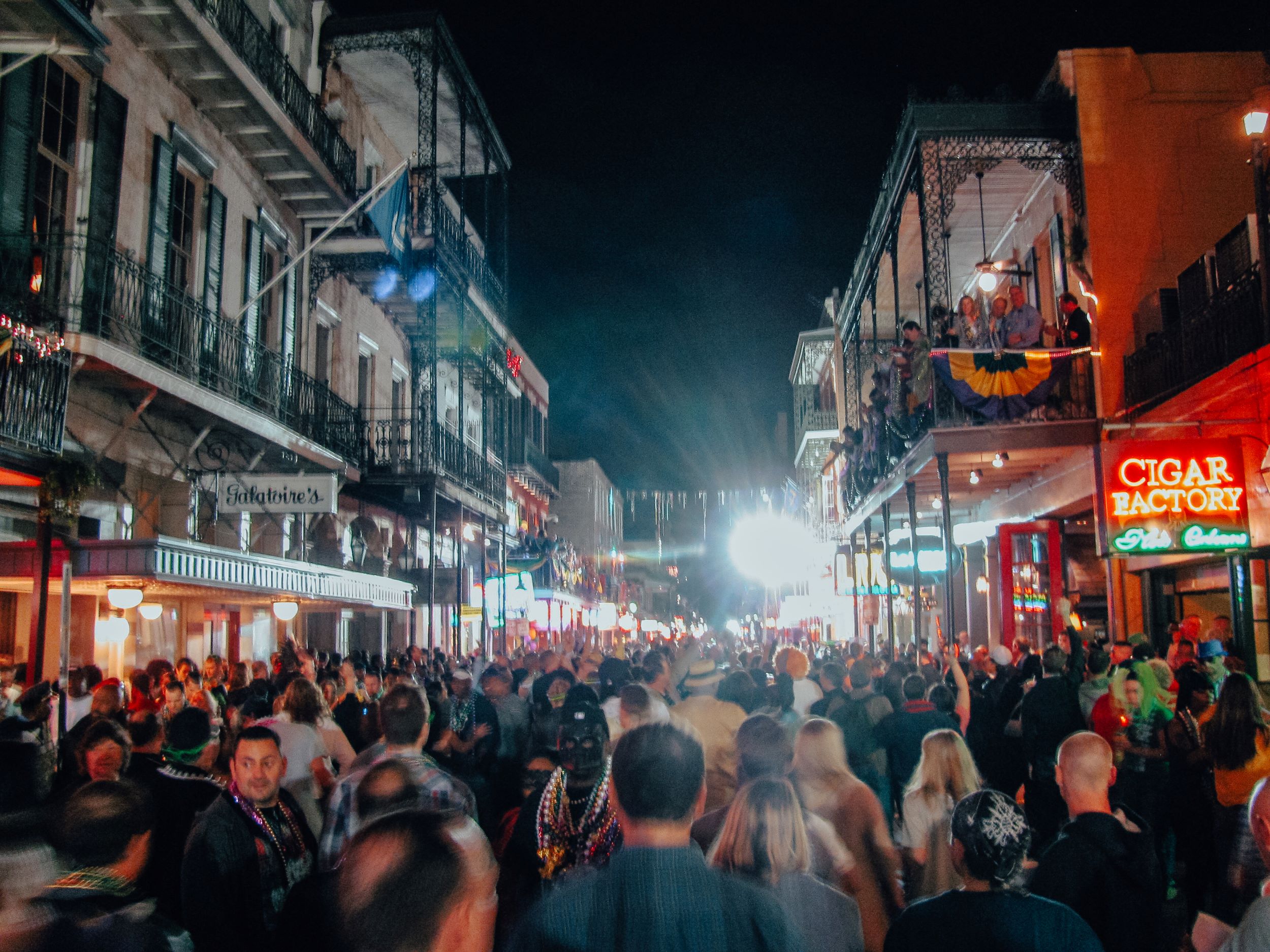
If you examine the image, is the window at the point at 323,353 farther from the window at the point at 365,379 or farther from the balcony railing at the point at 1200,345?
the balcony railing at the point at 1200,345

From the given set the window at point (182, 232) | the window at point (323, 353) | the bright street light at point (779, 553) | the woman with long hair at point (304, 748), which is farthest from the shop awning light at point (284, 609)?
the bright street light at point (779, 553)

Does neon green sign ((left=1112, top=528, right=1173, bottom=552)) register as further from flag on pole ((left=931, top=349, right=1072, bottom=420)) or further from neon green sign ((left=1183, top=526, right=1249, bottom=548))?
flag on pole ((left=931, top=349, right=1072, bottom=420))

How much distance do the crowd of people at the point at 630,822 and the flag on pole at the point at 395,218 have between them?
10349 millimetres

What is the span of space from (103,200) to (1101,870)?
12.8 meters

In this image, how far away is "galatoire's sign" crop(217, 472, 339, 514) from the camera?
49.2ft

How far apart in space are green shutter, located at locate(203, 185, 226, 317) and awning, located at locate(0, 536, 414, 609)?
166 inches

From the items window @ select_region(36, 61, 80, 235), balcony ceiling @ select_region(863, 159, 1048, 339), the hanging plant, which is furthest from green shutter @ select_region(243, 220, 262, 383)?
balcony ceiling @ select_region(863, 159, 1048, 339)

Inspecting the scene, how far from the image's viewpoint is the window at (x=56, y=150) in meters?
11.7

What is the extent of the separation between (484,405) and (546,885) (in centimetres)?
2343

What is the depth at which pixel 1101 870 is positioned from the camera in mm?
4262

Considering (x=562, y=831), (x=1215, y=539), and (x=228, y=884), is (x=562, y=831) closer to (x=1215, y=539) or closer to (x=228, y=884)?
(x=228, y=884)

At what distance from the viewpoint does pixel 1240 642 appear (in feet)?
42.6

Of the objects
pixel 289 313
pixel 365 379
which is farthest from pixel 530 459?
pixel 289 313

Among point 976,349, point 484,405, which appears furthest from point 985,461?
point 484,405
